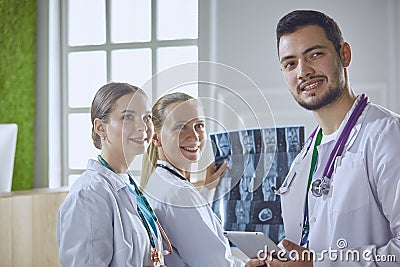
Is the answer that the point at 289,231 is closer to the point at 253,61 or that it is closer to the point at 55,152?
the point at 253,61

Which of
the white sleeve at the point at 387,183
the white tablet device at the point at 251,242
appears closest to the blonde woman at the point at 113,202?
the white tablet device at the point at 251,242

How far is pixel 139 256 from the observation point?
68.7 inches

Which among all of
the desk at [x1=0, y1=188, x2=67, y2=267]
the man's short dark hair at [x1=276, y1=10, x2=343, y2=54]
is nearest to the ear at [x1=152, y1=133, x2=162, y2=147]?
the man's short dark hair at [x1=276, y1=10, x2=343, y2=54]

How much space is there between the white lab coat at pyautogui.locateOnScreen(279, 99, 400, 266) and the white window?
1.61 feet

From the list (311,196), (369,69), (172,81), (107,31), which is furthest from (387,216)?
(107,31)

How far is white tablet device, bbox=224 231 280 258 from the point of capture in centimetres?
173

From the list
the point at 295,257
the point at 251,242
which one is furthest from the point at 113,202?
the point at 295,257

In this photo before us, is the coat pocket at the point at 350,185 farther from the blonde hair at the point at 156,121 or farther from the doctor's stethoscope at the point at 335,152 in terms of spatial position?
the blonde hair at the point at 156,121

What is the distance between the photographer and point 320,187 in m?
1.66

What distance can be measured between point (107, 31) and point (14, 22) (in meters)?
0.31

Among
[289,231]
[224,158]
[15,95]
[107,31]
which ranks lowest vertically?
[289,231]

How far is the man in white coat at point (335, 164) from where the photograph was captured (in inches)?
62.6

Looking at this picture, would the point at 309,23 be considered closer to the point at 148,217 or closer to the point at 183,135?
the point at 183,135

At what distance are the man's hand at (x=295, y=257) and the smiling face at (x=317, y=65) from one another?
1.04ft
